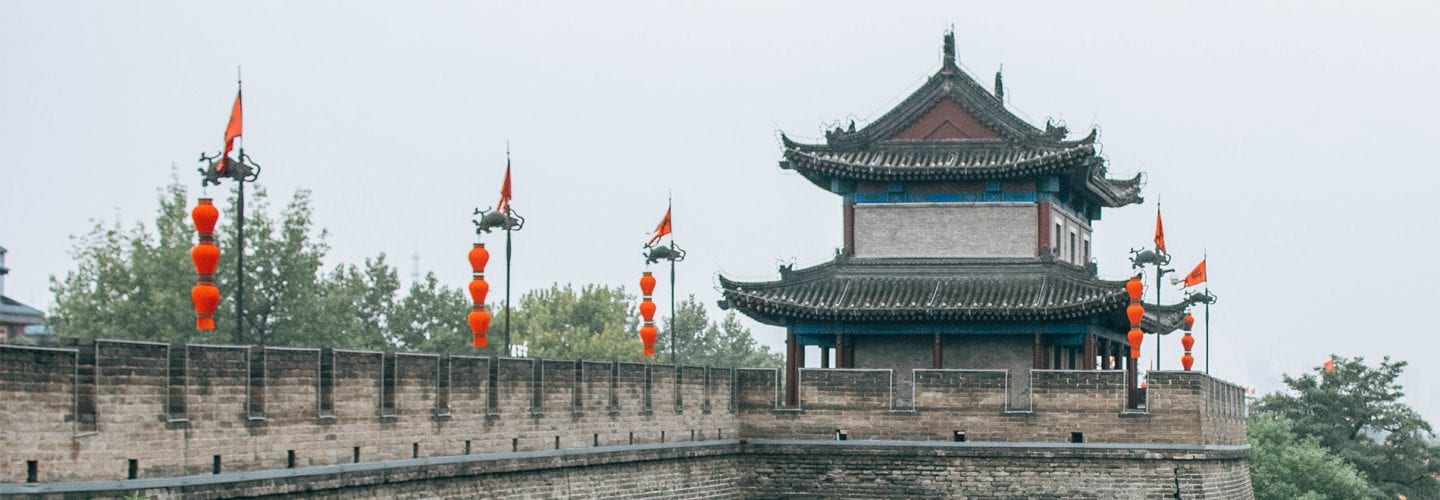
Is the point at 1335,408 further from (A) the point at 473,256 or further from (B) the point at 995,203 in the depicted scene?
(A) the point at 473,256

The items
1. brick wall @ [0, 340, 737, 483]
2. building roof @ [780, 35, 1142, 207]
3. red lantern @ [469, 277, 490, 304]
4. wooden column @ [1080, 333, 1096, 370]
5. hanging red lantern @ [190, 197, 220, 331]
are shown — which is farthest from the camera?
building roof @ [780, 35, 1142, 207]

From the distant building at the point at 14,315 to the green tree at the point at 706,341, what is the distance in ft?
98.9

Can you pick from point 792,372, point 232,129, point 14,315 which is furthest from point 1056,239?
point 14,315

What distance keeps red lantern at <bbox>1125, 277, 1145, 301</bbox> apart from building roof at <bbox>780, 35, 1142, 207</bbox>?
3.01 meters

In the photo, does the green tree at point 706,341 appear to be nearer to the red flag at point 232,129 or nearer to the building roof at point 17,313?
the building roof at point 17,313

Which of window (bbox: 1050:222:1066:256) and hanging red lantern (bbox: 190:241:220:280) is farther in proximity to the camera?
window (bbox: 1050:222:1066:256)

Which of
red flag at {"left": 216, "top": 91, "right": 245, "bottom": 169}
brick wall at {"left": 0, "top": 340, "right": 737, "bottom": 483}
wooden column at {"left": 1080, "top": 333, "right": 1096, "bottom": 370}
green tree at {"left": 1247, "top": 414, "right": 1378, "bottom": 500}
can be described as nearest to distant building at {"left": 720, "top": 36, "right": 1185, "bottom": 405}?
wooden column at {"left": 1080, "top": 333, "right": 1096, "bottom": 370}

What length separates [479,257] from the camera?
3294cm

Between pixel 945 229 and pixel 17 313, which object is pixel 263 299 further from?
pixel 945 229

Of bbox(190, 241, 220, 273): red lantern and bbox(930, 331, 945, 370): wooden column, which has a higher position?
bbox(190, 241, 220, 273): red lantern

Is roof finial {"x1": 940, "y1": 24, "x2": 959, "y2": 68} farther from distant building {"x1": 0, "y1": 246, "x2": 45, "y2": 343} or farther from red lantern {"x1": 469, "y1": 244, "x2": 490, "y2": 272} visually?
distant building {"x1": 0, "y1": 246, "x2": 45, "y2": 343}

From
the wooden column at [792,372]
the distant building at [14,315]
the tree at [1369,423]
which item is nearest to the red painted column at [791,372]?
the wooden column at [792,372]

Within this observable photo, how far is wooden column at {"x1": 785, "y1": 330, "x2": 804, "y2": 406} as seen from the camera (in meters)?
39.0

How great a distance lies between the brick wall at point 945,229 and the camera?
4044 centimetres
